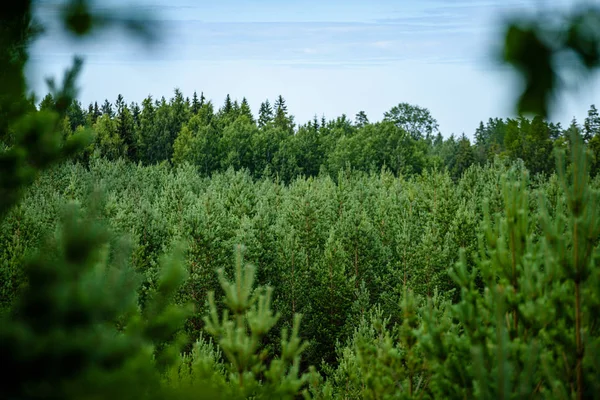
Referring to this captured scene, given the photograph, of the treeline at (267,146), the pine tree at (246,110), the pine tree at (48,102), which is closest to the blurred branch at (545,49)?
the pine tree at (48,102)

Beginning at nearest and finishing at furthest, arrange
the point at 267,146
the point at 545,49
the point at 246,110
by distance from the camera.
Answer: the point at 545,49 < the point at 267,146 < the point at 246,110

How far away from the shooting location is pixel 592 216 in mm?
5090

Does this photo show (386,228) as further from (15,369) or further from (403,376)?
(15,369)

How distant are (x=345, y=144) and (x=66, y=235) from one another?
7101 centimetres

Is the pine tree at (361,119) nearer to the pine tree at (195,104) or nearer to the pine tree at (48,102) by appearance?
the pine tree at (195,104)

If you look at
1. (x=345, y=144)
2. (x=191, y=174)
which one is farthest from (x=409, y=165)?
(x=191, y=174)

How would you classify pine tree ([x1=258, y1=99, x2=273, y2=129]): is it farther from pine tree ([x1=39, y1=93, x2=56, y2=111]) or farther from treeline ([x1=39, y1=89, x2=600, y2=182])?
pine tree ([x1=39, y1=93, x2=56, y2=111])

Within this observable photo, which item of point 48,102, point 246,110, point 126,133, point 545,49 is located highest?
point 246,110

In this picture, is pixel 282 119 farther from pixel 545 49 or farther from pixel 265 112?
pixel 545 49

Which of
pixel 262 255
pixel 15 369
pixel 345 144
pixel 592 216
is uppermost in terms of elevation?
pixel 345 144

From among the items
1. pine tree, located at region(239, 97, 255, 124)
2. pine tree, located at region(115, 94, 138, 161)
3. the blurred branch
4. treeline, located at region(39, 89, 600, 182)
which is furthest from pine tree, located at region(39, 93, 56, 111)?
pine tree, located at region(239, 97, 255, 124)

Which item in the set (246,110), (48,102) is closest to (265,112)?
(246,110)

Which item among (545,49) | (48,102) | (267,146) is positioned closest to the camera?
(545,49)

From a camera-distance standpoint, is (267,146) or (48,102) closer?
(48,102)
